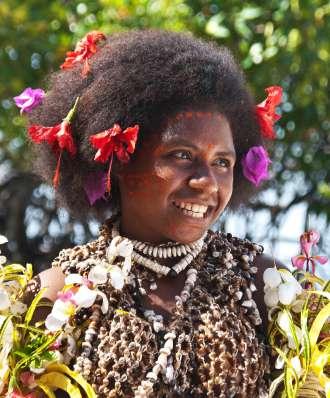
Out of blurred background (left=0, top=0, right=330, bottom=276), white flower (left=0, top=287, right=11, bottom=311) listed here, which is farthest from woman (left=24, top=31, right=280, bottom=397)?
blurred background (left=0, top=0, right=330, bottom=276)

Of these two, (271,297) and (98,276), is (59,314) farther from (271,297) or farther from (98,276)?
(271,297)

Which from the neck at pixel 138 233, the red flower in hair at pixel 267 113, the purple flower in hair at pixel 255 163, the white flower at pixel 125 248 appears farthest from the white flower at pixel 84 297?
the red flower in hair at pixel 267 113

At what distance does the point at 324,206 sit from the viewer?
5039mm

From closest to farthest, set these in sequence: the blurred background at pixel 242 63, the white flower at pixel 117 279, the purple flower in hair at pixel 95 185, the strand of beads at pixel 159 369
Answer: the strand of beads at pixel 159 369, the white flower at pixel 117 279, the purple flower in hair at pixel 95 185, the blurred background at pixel 242 63

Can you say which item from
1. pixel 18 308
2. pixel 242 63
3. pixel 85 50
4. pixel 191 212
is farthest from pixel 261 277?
pixel 242 63

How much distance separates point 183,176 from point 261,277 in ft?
1.40

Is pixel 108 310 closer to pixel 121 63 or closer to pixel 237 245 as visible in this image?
pixel 237 245

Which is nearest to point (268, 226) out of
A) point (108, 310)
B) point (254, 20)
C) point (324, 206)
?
point (324, 206)

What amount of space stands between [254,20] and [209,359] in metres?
2.38

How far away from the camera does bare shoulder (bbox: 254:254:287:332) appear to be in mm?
2906

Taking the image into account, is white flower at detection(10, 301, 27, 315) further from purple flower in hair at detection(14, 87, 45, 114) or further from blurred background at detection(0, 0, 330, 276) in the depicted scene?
blurred background at detection(0, 0, 330, 276)

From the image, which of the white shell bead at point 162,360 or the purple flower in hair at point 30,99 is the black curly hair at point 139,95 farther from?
the white shell bead at point 162,360

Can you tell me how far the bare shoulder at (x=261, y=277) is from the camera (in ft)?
9.53

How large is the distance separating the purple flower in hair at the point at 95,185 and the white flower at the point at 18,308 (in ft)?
1.17
